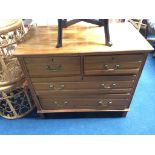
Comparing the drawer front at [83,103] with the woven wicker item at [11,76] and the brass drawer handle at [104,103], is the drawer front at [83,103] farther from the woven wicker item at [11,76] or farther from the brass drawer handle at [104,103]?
the woven wicker item at [11,76]

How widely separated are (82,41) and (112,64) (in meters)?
0.28

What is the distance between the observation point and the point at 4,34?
1.20 m

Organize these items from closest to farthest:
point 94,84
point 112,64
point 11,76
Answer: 1. point 112,64
2. point 94,84
3. point 11,76

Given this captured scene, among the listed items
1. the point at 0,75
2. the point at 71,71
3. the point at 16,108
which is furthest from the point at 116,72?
the point at 16,108

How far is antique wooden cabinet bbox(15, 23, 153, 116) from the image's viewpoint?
1124 millimetres

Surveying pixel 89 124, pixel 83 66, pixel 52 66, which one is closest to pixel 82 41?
pixel 83 66

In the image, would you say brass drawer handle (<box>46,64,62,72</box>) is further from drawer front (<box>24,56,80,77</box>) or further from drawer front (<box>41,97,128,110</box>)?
drawer front (<box>41,97,128,110</box>)

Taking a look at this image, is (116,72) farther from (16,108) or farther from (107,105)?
(16,108)

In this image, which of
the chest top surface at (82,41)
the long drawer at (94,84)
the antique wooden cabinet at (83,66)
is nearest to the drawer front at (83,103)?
the antique wooden cabinet at (83,66)

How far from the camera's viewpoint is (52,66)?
1.20 m

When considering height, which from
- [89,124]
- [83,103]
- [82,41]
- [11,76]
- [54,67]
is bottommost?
[89,124]

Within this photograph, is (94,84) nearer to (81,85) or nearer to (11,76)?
(81,85)

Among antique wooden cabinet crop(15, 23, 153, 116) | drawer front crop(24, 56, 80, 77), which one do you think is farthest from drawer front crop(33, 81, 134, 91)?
drawer front crop(24, 56, 80, 77)
